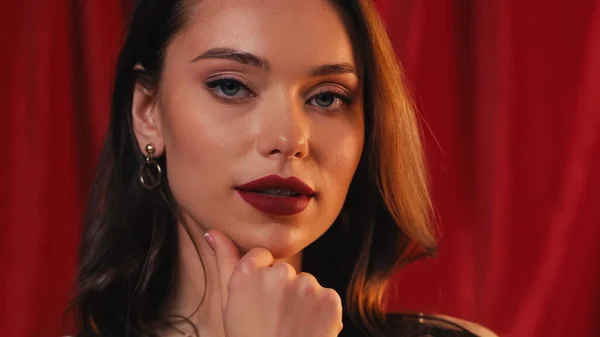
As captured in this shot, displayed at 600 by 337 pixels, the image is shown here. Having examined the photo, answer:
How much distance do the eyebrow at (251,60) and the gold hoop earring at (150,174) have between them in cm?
18

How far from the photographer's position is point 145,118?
1.15m

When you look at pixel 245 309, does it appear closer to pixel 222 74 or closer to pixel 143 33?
pixel 222 74

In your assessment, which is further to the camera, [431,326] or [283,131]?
[431,326]

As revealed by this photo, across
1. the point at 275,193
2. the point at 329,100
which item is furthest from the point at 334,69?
the point at 275,193

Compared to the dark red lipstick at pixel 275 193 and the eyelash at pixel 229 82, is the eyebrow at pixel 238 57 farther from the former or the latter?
the dark red lipstick at pixel 275 193

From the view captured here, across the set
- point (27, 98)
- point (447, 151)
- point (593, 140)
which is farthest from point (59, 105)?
point (593, 140)

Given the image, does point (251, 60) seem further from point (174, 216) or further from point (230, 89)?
point (174, 216)

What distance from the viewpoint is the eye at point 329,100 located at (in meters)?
1.06

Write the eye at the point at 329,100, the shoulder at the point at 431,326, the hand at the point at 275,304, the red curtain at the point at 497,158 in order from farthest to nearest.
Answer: the red curtain at the point at 497,158 < the shoulder at the point at 431,326 < the eye at the point at 329,100 < the hand at the point at 275,304

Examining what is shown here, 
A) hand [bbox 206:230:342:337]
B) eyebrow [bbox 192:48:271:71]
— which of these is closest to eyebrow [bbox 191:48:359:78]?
eyebrow [bbox 192:48:271:71]

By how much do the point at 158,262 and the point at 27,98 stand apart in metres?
0.41

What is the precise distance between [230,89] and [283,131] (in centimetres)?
10

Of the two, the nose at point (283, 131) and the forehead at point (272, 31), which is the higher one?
the forehead at point (272, 31)

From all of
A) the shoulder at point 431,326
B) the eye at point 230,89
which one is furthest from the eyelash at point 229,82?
the shoulder at point 431,326
